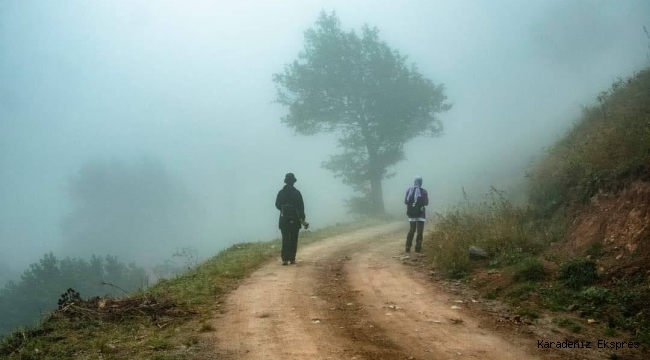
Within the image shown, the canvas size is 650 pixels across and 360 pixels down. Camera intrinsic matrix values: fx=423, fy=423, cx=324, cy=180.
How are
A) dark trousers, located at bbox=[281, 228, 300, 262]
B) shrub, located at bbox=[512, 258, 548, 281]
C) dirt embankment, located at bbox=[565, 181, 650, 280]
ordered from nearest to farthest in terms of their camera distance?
dirt embankment, located at bbox=[565, 181, 650, 280], shrub, located at bbox=[512, 258, 548, 281], dark trousers, located at bbox=[281, 228, 300, 262]

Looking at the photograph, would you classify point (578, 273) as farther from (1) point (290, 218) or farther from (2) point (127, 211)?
(2) point (127, 211)

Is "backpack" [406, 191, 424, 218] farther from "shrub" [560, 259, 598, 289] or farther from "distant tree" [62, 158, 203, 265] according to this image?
"distant tree" [62, 158, 203, 265]

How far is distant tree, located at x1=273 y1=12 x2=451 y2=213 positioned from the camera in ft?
94.9

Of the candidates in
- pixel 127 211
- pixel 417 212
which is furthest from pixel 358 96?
pixel 127 211

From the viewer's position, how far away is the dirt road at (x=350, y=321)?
5.15 metres

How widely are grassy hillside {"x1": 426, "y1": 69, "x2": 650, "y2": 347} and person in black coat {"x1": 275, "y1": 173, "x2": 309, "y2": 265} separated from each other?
3870 mm

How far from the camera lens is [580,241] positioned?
8.65m

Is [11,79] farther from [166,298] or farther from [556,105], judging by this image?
[166,298]

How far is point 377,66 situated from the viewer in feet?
94.9

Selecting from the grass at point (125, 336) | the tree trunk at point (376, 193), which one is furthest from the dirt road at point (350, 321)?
the tree trunk at point (376, 193)

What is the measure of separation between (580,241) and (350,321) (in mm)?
5404

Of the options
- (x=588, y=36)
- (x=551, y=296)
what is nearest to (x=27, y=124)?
(x=588, y=36)

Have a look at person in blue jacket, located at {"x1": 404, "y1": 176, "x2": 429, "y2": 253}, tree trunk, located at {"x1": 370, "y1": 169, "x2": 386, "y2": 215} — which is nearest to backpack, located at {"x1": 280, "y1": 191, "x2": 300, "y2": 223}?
person in blue jacket, located at {"x1": 404, "y1": 176, "x2": 429, "y2": 253}

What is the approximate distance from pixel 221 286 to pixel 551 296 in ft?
21.2
